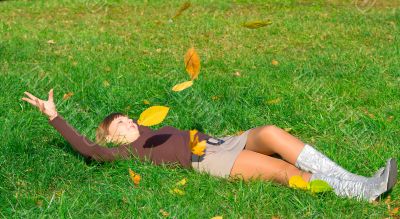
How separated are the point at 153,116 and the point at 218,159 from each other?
94cm

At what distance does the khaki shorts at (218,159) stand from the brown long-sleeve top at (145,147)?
0.25ft

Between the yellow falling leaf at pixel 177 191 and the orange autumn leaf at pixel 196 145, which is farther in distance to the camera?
the orange autumn leaf at pixel 196 145

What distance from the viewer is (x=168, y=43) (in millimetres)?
8250

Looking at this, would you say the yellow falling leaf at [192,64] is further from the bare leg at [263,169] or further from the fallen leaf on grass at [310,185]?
the fallen leaf on grass at [310,185]

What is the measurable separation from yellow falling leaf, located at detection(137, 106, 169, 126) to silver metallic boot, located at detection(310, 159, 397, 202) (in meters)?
1.29

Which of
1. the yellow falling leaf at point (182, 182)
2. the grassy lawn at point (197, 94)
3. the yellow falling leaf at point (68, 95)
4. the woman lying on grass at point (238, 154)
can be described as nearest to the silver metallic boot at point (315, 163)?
the woman lying on grass at point (238, 154)

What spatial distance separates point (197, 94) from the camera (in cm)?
550

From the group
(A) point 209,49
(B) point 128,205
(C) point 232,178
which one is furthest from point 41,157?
(A) point 209,49

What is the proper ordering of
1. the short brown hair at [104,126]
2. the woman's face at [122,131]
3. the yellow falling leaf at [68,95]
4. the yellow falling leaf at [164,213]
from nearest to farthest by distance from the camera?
the yellow falling leaf at [164,213] → the woman's face at [122,131] → the short brown hair at [104,126] → the yellow falling leaf at [68,95]

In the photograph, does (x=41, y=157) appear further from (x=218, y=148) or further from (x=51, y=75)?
(x=51, y=75)

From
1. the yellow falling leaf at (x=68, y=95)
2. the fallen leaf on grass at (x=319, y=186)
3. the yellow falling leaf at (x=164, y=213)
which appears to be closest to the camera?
the yellow falling leaf at (x=164, y=213)

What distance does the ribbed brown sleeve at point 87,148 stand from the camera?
13.4 feet

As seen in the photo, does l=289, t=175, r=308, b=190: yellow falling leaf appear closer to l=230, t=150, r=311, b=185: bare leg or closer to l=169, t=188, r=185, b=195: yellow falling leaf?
l=230, t=150, r=311, b=185: bare leg

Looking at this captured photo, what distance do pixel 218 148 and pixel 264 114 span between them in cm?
123
